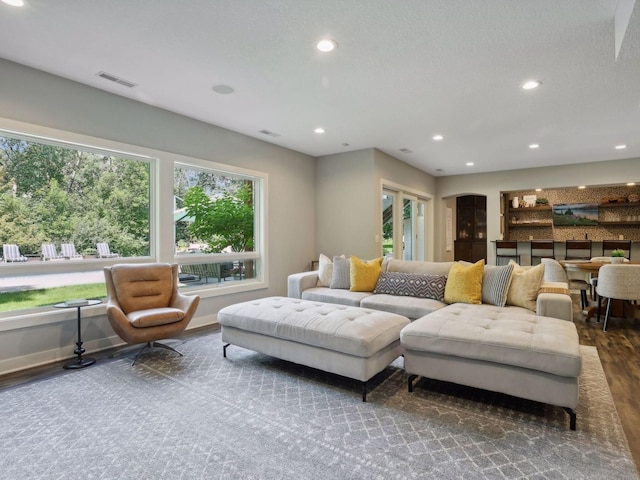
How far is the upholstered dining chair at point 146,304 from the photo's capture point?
317 cm

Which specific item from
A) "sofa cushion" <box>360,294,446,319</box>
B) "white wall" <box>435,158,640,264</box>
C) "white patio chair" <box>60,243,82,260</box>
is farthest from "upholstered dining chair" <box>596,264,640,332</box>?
"white patio chair" <box>60,243,82,260</box>

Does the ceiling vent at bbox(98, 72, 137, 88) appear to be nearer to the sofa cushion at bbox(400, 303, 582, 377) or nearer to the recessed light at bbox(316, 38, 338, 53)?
the recessed light at bbox(316, 38, 338, 53)

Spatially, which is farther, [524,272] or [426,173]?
[426,173]

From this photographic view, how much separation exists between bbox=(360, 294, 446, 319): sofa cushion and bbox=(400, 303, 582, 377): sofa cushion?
2.12ft

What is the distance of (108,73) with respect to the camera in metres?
3.30

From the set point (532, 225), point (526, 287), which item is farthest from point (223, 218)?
point (532, 225)

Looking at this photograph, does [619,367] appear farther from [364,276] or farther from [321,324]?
[321,324]

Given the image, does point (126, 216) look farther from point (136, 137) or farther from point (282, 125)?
point (282, 125)

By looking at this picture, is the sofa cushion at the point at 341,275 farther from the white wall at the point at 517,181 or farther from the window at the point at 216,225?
the white wall at the point at 517,181

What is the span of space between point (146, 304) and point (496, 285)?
3476 millimetres

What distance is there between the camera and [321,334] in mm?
2648

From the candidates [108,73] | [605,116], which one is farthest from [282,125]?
[605,116]

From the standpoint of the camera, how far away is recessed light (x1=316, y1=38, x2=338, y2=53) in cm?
275

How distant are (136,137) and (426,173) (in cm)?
625
